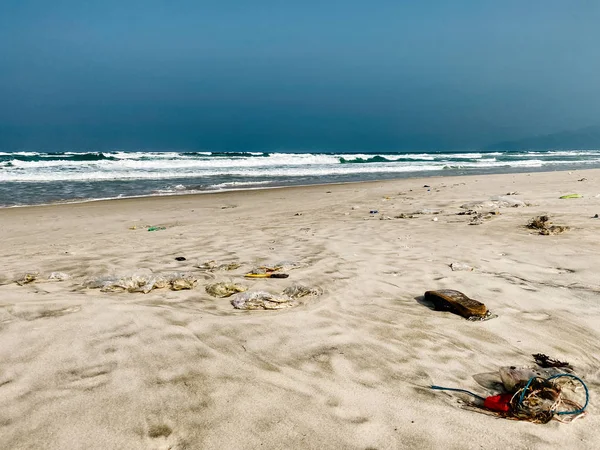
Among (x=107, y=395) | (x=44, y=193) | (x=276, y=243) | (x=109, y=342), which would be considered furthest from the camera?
(x=44, y=193)

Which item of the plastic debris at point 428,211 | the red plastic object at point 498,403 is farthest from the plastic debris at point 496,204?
the red plastic object at point 498,403

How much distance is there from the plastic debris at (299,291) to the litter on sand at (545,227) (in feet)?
12.3

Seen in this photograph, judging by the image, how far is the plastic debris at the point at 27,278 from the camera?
12.7ft

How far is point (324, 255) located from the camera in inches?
195

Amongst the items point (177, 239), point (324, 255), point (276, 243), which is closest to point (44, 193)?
point (177, 239)

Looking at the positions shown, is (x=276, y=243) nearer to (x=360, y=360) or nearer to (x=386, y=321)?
(x=386, y=321)

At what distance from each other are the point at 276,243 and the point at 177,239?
167 cm

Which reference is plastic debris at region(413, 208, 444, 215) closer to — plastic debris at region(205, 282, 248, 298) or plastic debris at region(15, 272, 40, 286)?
plastic debris at region(205, 282, 248, 298)

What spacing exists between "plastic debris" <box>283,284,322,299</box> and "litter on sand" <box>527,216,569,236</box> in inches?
148

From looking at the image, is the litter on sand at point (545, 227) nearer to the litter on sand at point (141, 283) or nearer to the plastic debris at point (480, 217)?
the plastic debris at point (480, 217)

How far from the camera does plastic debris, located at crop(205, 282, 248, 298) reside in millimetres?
3523

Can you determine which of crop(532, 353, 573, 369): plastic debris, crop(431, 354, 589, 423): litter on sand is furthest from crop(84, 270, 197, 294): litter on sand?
crop(532, 353, 573, 369): plastic debris

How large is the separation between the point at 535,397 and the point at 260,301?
1951 mm

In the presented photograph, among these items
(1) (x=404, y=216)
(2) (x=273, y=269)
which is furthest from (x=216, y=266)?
(1) (x=404, y=216)
